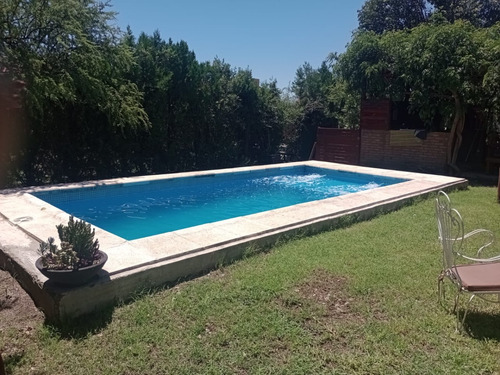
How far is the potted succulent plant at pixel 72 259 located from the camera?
331 cm

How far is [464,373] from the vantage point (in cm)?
267

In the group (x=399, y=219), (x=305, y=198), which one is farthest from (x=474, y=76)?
(x=399, y=219)

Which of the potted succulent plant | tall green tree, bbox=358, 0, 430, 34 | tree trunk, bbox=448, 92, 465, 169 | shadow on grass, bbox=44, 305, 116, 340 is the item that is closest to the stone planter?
the potted succulent plant

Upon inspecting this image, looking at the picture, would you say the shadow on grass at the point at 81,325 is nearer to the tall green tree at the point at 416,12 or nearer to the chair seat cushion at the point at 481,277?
the chair seat cushion at the point at 481,277

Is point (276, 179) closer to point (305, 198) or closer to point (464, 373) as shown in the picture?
point (305, 198)

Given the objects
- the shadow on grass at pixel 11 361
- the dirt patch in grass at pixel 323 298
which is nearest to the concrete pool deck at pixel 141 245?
the shadow on grass at pixel 11 361

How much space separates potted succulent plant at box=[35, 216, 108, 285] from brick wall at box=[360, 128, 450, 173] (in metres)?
12.2

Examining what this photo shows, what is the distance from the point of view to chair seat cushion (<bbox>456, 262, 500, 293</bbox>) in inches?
121

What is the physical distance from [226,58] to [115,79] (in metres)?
5.42

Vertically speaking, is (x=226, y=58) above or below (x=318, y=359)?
above

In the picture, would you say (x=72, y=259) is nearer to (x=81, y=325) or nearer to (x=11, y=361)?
(x=81, y=325)

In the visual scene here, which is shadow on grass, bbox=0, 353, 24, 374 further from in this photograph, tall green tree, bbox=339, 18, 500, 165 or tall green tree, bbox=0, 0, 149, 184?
tall green tree, bbox=339, 18, 500, 165

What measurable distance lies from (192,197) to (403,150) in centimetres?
804

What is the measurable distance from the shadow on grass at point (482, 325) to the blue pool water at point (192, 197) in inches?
211
